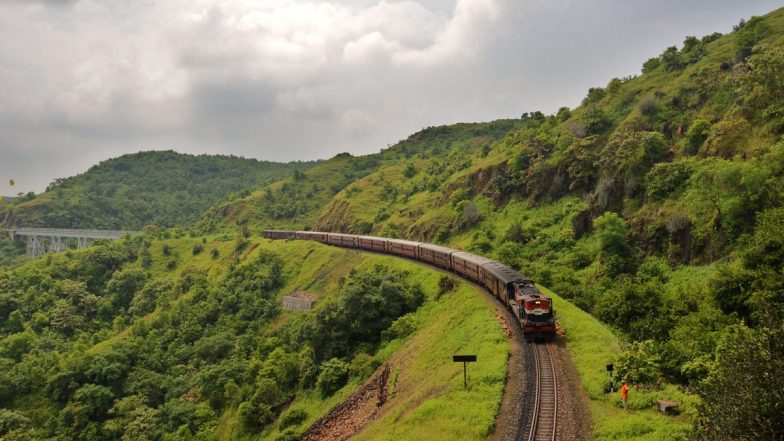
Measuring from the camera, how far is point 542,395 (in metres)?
21.3

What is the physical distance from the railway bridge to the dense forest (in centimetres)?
3475

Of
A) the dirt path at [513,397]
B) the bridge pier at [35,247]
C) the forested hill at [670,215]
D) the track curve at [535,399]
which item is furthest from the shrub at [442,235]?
the bridge pier at [35,247]

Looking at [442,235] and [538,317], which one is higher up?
[442,235]

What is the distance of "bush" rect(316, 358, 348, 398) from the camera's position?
113ft

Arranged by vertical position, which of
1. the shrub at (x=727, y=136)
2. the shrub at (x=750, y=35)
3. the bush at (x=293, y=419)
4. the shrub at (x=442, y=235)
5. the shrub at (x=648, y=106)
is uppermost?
the shrub at (x=750, y=35)

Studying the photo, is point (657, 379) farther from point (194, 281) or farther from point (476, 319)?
point (194, 281)

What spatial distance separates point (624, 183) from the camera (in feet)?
150

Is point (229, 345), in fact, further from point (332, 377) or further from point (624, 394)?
point (624, 394)

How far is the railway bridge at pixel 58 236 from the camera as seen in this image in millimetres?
117438

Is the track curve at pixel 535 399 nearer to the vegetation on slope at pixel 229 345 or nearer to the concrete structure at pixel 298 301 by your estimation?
the vegetation on slope at pixel 229 345

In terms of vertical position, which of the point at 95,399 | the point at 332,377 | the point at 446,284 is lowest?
the point at 95,399

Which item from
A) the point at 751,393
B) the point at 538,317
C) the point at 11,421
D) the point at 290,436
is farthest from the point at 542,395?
the point at 11,421

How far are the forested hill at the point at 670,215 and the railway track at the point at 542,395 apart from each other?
3597mm

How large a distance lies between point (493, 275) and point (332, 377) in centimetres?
1430
